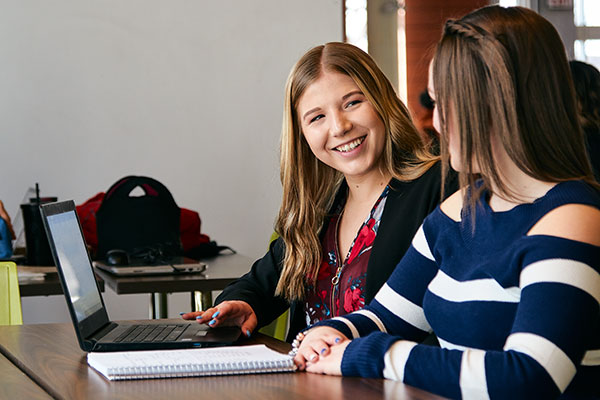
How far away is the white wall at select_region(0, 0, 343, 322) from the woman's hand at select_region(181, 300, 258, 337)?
103 inches

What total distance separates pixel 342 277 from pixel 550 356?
30.6 inches

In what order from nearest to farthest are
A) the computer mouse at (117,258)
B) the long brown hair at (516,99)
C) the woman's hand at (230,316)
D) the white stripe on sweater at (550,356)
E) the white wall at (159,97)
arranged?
the white stripe on sweater at (550,356) < the long brown hair at (516,99) < the woman's hand at (230,316) < the computer mouse at (117,258) < the white wall at (159,97)

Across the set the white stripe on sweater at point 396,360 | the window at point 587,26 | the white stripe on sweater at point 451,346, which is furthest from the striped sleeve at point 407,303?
the window at point 587,26

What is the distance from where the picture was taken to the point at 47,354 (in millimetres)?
1340

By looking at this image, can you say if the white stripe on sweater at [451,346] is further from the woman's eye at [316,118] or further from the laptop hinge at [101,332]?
the woman's eye at [316,118]

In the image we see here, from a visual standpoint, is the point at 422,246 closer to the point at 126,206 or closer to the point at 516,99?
the point at 516,99

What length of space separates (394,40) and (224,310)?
325 centimetres

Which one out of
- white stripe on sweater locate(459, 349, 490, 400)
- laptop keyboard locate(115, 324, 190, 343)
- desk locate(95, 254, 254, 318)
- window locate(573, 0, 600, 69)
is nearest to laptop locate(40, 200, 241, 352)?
laptop keyboard locate(115, 324, 190, 343)

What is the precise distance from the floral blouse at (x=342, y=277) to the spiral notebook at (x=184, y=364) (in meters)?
0.48

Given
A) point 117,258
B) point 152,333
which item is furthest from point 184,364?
point 117,258

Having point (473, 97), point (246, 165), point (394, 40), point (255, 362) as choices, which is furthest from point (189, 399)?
point (394, 40)

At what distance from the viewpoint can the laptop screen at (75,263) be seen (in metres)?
1.34

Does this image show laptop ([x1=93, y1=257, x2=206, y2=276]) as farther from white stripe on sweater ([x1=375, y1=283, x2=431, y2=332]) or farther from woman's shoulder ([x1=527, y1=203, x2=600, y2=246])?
woman's shoulder ([x1=527, y1=203, x2=600, y2=246])

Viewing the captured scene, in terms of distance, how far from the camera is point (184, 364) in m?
1.12
